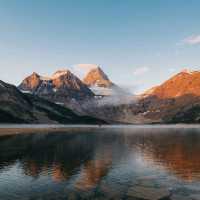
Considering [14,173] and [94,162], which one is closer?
[14,173]

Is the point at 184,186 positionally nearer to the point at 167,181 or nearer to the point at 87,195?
the point at 167,181

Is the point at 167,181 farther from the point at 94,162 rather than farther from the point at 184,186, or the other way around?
the point at 94,162

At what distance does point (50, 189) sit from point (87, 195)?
931cm

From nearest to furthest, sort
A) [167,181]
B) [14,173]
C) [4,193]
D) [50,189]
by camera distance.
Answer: [4,193] < [50,189] < [167,181] < [14,173]

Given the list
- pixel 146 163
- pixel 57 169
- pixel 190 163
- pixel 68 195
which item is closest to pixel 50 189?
pixel 68 195

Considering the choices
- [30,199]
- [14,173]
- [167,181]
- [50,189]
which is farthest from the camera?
[14,173]

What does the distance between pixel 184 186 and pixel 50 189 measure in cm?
2764

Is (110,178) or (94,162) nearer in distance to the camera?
(110,178)

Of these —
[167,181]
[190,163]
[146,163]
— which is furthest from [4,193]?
[190,163]

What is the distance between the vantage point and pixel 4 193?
5719 centimetres

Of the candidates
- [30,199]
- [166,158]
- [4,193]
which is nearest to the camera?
[30,199]

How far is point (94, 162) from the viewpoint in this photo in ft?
317

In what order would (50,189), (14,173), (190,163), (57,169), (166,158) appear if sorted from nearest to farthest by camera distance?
1. (50,189)
2. (14,173)
3. (57,169)
4. (190,163)
5. (166,158)

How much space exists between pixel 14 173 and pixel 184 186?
4185cm
